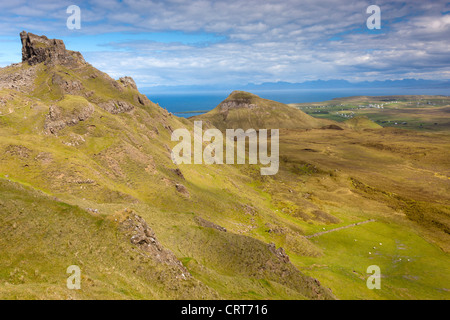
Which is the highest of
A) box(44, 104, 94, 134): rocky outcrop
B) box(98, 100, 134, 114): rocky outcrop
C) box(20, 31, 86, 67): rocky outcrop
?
box(20, 31, 86, 67): rocky outcrop

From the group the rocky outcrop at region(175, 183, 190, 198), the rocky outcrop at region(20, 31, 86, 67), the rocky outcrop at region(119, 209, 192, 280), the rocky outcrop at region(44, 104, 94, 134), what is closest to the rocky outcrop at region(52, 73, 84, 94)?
the rocky outcrop at region(20, 31, 86, 67)

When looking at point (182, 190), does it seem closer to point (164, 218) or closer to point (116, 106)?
point (164, 218)

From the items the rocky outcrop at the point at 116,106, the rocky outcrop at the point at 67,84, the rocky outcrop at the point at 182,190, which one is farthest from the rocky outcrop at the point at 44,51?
the rocky outcrop at the point at 182,190

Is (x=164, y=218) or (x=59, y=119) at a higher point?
(x=59, y=119)

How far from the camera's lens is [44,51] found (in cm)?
15312

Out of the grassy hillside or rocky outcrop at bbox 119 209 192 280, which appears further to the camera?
rocky outcrop at bbox 119 209 192 280

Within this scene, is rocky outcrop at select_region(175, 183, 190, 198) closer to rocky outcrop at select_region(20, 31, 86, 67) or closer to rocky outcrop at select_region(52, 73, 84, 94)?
rocky outcrop at select_region(52, 73, 84, 94)

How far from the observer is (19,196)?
136 ft

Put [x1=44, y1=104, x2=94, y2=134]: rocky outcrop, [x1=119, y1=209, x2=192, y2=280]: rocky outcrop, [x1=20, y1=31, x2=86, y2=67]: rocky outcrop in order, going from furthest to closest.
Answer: [x1=20, y1=31, x2=86, y2=67]: rocky outcrop → [x1=44, y1=104, x2=94, y2=134]: rocky outcrop → [x1=119, y1=209, x2=192, y2=280]: rocky outcrop

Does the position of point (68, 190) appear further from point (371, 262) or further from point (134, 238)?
point (371, 262)

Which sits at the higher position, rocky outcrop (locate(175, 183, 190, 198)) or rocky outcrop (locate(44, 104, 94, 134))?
rocky outcrop (locate(44, 104, 94, 134))

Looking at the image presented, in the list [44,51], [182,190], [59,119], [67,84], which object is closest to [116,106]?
[67,84]

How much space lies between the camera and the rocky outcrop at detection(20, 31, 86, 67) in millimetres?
152750
